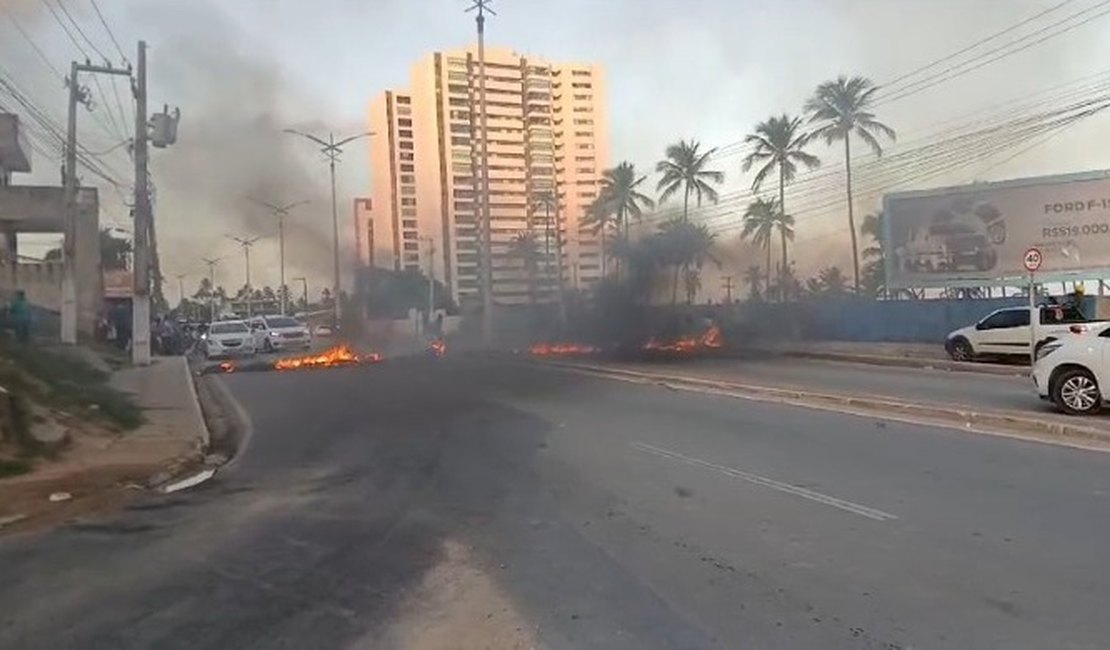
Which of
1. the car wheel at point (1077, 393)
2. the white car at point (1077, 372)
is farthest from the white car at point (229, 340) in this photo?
the car wheel at point (1077, 393)

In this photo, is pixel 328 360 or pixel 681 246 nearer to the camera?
pixel 328 360

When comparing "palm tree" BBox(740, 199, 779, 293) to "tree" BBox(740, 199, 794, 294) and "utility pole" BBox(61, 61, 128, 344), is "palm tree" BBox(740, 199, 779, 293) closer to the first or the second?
"tree" BBox(740, 199, 794, 294)

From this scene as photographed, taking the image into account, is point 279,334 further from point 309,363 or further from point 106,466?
point 106,466

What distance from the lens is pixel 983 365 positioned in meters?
24.7

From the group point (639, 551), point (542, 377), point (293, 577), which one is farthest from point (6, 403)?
point (542, 377)

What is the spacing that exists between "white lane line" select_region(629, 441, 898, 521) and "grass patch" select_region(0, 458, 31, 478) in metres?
6.60

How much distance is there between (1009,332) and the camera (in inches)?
1011

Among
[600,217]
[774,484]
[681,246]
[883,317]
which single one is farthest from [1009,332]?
[600,217]

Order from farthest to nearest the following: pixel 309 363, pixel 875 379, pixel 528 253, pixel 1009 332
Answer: pixel 528 253
pixel 309 363
pixel 1009 332
pixel 875 379

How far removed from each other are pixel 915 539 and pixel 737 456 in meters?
4.08

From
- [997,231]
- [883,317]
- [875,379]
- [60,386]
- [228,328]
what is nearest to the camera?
[60,386]

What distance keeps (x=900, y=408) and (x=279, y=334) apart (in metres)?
32.1

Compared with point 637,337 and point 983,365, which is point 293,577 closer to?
point 983,365

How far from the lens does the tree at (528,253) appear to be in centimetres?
4573
